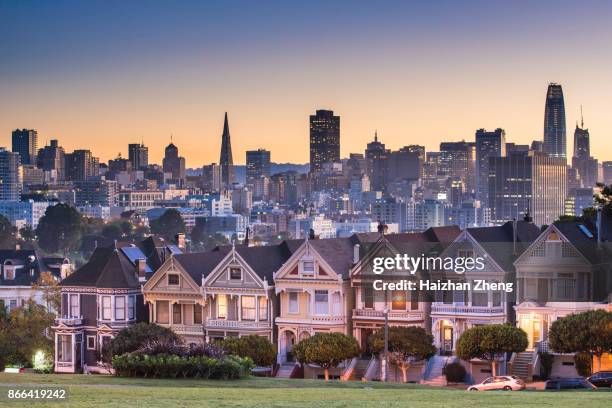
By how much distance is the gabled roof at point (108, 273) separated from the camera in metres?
62.3

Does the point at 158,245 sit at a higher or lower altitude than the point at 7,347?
higher

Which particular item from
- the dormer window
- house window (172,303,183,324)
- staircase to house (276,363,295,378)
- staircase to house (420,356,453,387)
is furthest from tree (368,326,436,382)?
house window (172,303,183,324)

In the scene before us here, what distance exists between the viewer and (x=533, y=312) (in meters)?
55.2

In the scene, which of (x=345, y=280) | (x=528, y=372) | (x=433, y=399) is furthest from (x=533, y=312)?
(x=433, y=399)

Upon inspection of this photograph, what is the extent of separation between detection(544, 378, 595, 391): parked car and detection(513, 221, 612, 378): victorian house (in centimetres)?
514

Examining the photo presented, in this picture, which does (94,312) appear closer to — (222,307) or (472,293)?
(222,307)

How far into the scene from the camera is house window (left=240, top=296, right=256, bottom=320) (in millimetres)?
59125

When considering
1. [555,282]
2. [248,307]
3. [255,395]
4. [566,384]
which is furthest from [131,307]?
[255,395]

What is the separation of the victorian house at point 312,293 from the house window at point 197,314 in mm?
3707

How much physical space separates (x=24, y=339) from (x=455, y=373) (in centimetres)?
2227

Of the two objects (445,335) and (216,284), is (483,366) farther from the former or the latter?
(216,284)

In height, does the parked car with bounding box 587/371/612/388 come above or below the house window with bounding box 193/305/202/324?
below

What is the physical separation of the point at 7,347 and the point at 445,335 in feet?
70.3

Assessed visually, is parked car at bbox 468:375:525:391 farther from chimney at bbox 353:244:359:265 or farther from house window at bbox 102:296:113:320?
house window at bbox 102:296:113:320
